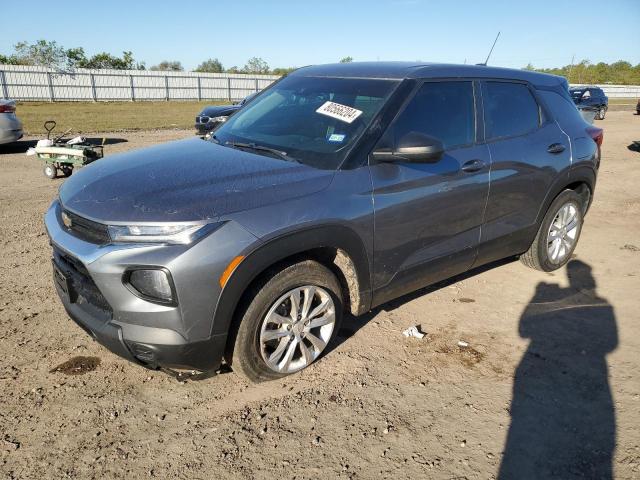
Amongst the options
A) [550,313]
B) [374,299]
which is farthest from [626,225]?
[374,299]

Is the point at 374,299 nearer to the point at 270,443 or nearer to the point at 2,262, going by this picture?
the point at 270,443

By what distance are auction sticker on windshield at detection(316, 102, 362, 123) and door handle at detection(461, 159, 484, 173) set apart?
0.89 meters

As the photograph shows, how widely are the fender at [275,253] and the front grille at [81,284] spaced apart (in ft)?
1.96

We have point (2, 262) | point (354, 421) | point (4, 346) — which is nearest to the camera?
point (354, 421)

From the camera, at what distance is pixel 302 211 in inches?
108

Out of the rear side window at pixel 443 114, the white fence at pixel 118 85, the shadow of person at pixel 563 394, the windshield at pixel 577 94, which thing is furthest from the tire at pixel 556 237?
the white fence at pixel 118 85

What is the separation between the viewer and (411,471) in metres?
2.42

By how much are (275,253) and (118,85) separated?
114 feet

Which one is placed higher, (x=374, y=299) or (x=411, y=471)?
(x=374, y=299)

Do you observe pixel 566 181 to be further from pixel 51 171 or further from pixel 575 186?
pixel 51 171

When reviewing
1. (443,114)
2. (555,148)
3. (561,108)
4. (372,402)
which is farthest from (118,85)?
(372,402)

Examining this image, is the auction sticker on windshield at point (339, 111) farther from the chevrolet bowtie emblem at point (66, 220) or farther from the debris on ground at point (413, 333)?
the chevrolet bowtie emblem at point (66, 220)

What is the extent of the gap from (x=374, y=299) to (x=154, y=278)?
1510 millimetres

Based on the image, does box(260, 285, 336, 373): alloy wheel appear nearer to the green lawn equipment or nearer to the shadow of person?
the shadow of person
